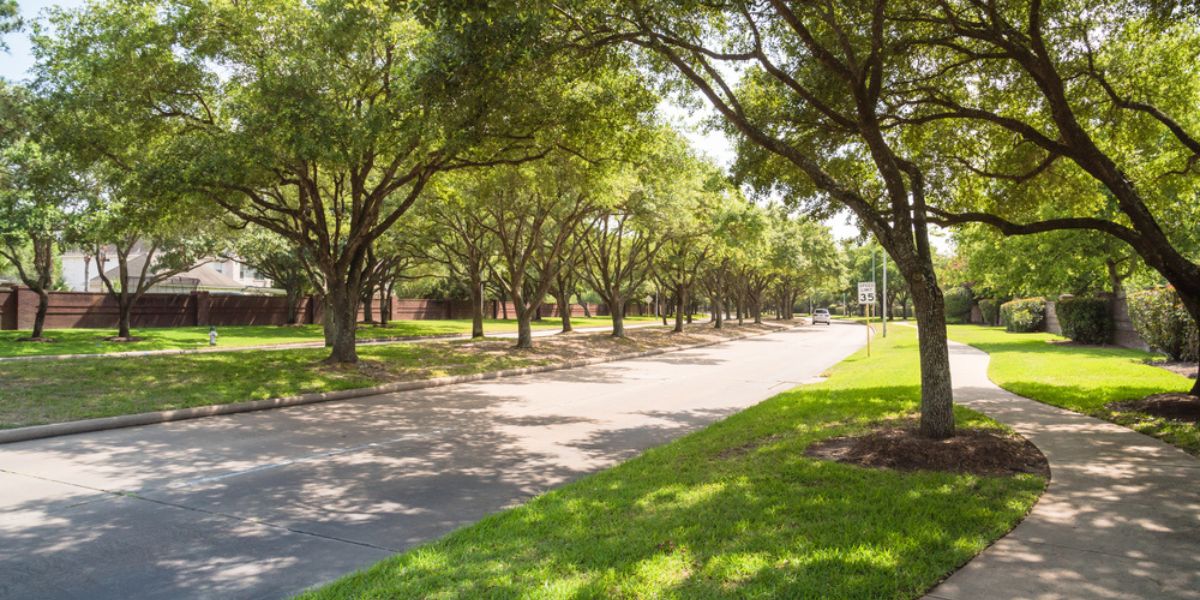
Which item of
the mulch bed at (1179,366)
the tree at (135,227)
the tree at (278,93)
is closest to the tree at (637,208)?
the tree at (278,93)

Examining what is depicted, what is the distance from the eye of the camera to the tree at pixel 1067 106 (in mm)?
9492

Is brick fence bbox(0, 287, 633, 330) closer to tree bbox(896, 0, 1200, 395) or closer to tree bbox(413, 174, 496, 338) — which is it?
tree bbox(413, 174, 496, 338)

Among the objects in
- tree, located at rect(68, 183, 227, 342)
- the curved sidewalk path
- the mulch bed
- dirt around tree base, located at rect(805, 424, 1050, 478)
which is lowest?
the curved sidewalk path

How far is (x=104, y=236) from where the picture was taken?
15.1m

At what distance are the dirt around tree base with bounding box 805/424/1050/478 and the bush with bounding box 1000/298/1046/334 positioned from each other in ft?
118

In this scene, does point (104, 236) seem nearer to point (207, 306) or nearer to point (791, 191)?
point (791, 191)

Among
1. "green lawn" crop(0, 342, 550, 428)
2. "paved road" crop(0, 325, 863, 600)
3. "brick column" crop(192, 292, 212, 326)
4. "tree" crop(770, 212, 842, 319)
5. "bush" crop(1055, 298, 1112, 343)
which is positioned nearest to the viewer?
"paved road" crop(0, 325, 863, 600)

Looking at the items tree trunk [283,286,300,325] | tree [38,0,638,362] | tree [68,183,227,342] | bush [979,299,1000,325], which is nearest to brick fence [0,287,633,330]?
tree trunk [283,286,300,325]

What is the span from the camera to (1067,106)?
31.3ft

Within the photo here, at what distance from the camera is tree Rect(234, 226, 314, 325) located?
32500 mm

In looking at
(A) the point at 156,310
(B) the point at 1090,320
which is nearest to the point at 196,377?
(A) the point at 156,310

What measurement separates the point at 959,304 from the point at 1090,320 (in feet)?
131

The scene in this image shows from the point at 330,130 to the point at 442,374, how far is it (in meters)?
6.85

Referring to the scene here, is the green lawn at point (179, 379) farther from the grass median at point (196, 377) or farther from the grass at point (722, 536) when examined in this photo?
the grass at point (722, 536)
